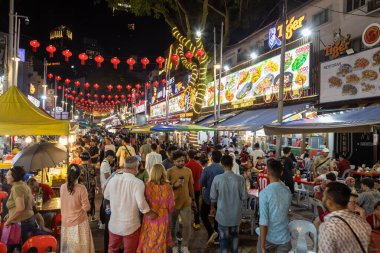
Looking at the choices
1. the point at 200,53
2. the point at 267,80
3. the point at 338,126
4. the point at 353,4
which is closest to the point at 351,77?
the point at 353,4

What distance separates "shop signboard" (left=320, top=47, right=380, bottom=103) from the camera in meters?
12.7

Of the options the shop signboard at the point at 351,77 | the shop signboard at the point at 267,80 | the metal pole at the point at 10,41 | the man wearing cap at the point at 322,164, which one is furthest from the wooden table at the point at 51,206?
the shop signboard at the point at 267,80

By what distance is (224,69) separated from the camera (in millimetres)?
27016

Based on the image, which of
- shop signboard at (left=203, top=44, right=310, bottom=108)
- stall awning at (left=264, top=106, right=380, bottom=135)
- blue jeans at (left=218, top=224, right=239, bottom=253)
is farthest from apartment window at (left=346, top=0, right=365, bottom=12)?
blue jeans at (left=218, top=224, right=239, bottom=253)

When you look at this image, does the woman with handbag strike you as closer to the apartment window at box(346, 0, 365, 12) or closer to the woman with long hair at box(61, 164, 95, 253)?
the woman with long hair at box(61, 164, 95, 253)

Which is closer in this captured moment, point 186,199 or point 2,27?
point 186,199

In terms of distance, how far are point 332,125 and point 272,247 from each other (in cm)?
308

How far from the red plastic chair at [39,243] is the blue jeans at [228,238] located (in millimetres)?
2691

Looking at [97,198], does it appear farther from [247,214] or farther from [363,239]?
[363,239]

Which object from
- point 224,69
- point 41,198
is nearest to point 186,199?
point 41,198

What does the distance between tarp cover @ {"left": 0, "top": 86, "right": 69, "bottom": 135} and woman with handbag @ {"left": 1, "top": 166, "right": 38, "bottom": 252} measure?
160cm

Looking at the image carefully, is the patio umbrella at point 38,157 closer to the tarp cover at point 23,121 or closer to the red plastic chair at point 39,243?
the tarp cover at point 23,121

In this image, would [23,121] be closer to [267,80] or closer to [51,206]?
[51,206]

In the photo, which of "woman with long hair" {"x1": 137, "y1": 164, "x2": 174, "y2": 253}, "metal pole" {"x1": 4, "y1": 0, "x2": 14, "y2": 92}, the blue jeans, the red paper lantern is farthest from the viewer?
the red paper lantern
